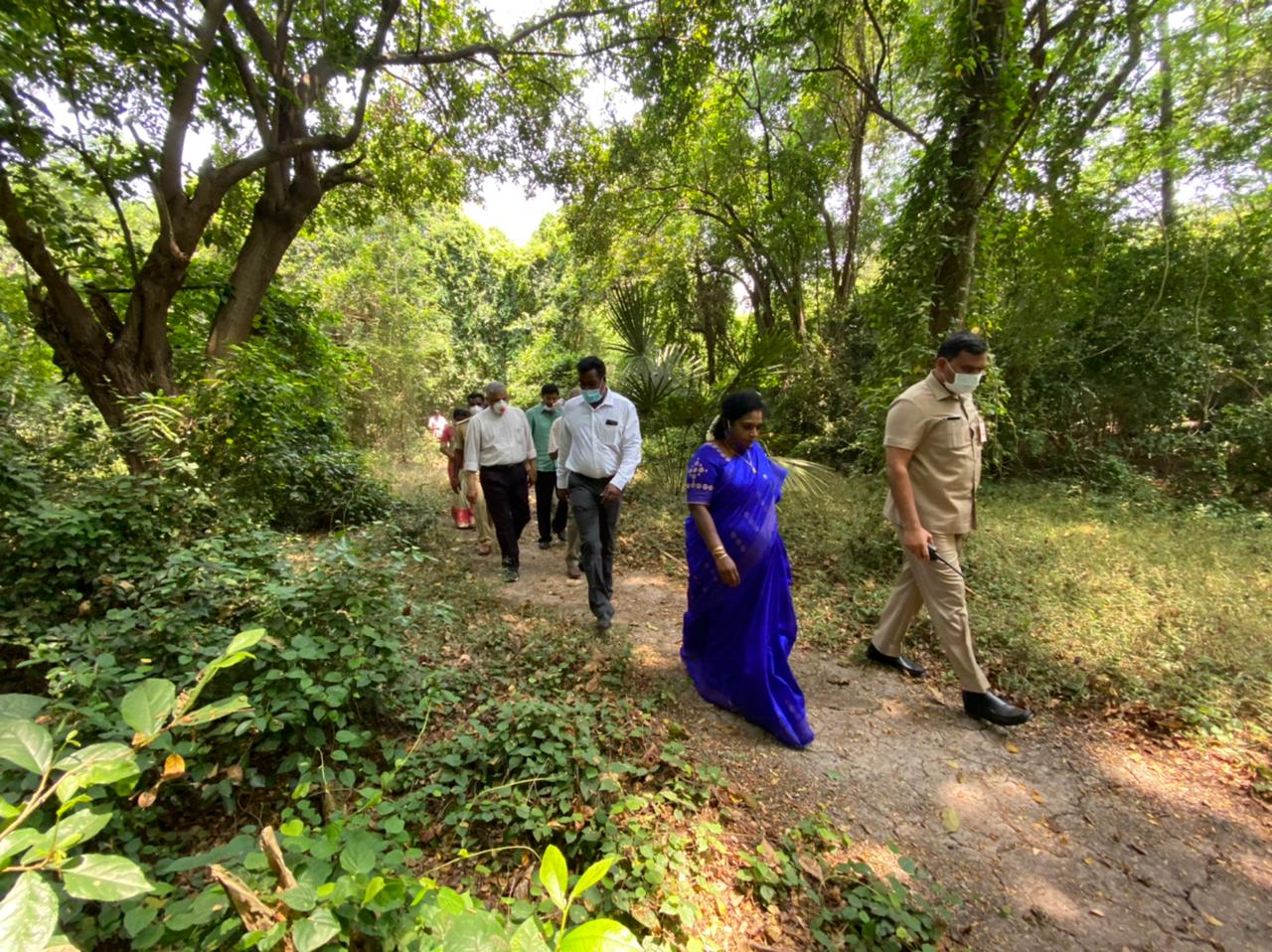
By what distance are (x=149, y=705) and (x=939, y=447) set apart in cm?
320

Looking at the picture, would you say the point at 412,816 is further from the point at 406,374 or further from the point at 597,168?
the point at 406,374

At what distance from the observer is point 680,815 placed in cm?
210

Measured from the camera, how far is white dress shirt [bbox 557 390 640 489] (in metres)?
3.80

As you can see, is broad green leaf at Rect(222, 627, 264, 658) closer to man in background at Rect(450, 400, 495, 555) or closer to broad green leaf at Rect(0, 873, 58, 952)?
broad green leaf at Rect(0, 873, 58, 952)

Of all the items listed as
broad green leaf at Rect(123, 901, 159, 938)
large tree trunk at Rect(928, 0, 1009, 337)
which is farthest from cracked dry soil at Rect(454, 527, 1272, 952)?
large tree trunk at Rect(928, 0, 1009, 337)

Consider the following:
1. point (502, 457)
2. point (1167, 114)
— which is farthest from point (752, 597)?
point (1167, 114)

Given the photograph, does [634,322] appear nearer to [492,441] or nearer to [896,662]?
[492,441]

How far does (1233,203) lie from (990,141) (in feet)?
22.9

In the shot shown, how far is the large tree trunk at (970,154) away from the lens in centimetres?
402

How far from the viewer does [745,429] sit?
2.70m

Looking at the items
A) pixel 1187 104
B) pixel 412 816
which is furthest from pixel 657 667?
pixel 1187 104

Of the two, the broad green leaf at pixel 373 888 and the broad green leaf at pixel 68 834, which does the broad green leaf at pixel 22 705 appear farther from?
the broad green leaf at pixel 373 888

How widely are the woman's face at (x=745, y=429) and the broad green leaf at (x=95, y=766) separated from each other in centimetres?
237

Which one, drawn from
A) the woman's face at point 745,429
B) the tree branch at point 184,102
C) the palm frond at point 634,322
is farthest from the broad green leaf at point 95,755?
the palm frond at point 634,322
